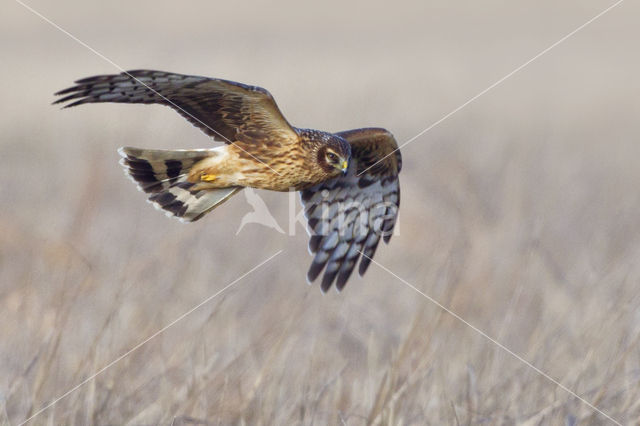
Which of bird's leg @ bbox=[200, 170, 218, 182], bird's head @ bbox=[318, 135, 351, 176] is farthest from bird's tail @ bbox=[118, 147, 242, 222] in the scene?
bird's head @ bbox=[318, 135, 351, 176]

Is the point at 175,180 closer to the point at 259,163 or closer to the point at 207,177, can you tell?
the point at 207,177

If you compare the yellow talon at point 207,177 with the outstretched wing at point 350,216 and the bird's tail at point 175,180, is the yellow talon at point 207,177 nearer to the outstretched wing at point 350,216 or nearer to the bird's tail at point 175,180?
the bird's tail at point 175,180

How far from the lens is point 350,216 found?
6.56 m

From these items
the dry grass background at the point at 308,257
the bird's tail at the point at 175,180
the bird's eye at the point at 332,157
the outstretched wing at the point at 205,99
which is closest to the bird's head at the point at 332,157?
the bird's eye at the point at 332,157

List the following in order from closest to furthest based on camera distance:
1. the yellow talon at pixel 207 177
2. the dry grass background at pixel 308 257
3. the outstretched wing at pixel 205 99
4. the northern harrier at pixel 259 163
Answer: the dry grass background at pixel 308 257, the outstretched wing at pixel 205 99, the northern harrier at pixel 259 163, the yellow talon at pixel 207 177

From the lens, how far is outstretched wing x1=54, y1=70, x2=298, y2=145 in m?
5.07

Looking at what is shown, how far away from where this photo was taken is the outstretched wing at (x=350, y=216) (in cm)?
644

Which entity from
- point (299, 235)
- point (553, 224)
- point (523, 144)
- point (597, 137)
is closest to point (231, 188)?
point (299, 235)

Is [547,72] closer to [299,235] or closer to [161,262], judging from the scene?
[299,235]

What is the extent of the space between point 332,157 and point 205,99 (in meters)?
0.62

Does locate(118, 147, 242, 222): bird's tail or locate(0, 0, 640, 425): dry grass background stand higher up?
locate(118, 147, 242, 222): bird's tail

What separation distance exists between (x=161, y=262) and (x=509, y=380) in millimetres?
2233

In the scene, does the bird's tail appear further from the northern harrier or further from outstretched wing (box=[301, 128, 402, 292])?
outstretched wing (box=[301, 128, 402, 292])

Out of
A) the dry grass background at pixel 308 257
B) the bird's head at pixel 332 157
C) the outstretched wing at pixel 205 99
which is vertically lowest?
the dry grass background at pixel 308 257
